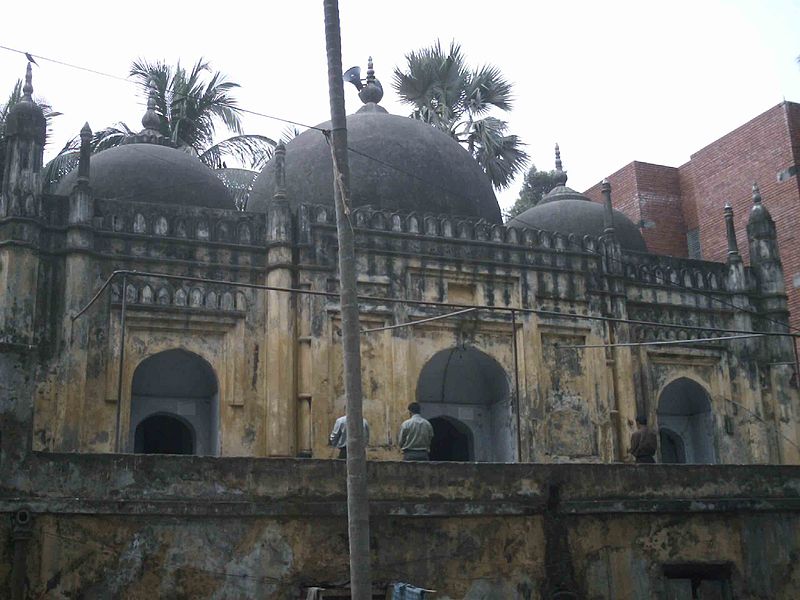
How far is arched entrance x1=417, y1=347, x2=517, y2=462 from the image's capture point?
15836 mm

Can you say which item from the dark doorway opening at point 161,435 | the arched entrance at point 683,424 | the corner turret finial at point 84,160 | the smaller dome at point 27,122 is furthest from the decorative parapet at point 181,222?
the arched entrance at point 683,424

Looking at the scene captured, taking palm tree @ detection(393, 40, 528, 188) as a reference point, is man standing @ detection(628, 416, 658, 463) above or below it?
below

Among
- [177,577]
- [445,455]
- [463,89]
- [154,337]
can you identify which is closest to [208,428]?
[154,337]

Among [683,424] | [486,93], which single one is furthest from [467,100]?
[683,424]

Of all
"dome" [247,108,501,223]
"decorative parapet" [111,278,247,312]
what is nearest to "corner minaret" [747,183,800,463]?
"dome" [247,108,501,223]

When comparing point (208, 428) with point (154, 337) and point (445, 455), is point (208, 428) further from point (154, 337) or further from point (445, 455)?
point (445, 455)

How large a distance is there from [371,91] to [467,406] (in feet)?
20.3

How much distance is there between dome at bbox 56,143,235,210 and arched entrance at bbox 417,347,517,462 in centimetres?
404

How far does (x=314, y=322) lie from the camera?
14406 mm

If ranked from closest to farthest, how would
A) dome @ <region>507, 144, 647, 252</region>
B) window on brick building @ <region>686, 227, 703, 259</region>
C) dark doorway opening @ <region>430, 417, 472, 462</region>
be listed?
dark doorway opening @ <region>430, 417, 472, 462</region> → dome @ <region>507, 144, 647, 252</region> → window on brick building @ <region>686, 227, 703, 259</region>

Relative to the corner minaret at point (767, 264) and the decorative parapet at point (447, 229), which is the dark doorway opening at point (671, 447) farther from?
the decorative parapet at point (447, 229)

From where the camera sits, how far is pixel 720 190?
966 inches

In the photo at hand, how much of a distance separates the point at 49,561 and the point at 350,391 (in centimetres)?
271

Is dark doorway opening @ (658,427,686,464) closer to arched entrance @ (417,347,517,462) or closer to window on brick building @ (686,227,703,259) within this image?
arched entrance @ (417,347,517,462)
